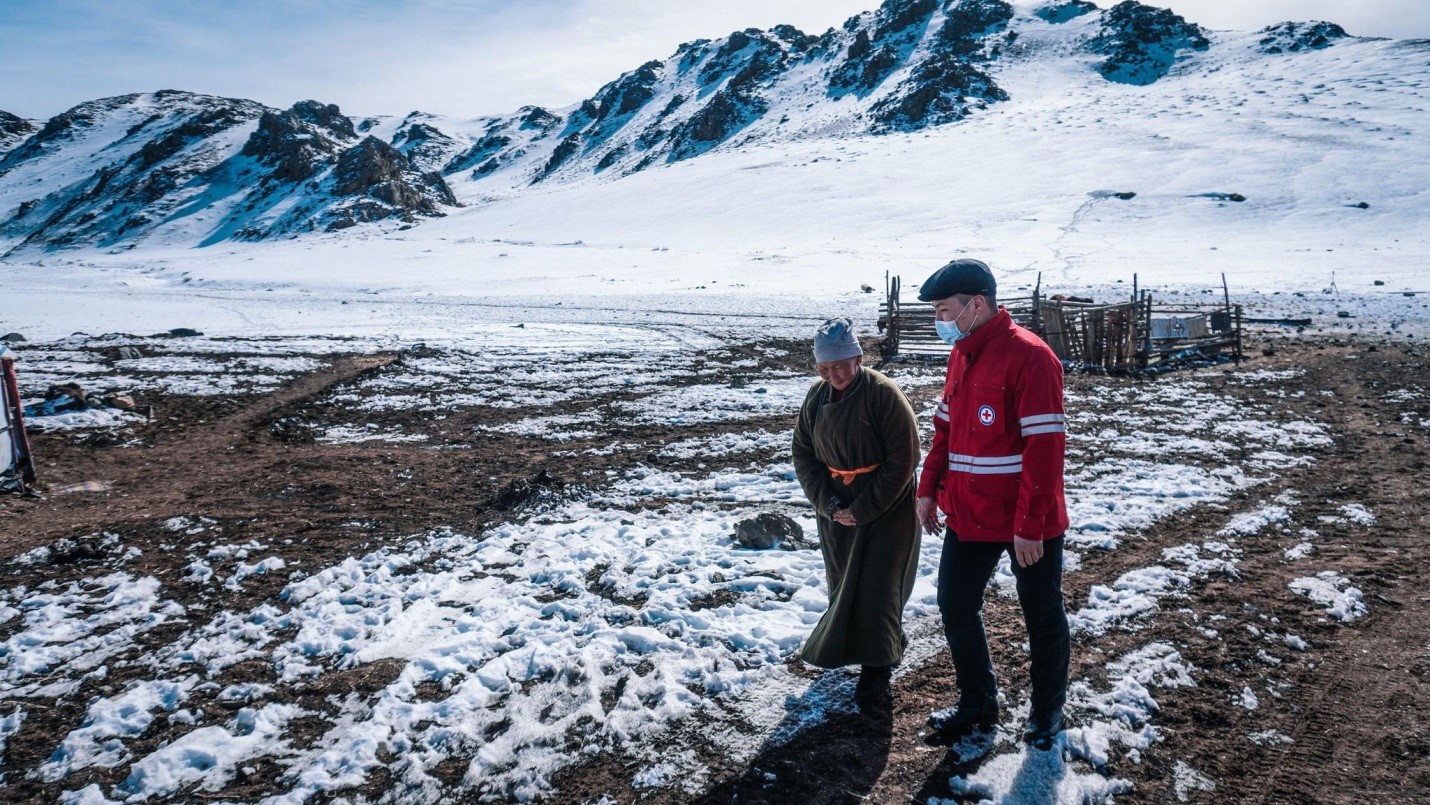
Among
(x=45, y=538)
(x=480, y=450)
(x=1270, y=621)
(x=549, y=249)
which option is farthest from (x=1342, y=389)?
(x=549, y=249)

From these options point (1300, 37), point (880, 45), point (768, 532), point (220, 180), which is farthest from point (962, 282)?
point (880, 45)


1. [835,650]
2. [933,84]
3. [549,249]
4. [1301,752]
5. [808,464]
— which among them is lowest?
[1301,752]

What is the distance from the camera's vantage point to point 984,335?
10.9 feet

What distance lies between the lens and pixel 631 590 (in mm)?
5746

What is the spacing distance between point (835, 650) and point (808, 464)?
3.30 ft

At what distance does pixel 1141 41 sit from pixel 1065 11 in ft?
97.2

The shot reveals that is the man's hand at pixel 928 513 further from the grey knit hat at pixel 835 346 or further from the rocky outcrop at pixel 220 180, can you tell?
the rocky outcrop at pixel 220 180

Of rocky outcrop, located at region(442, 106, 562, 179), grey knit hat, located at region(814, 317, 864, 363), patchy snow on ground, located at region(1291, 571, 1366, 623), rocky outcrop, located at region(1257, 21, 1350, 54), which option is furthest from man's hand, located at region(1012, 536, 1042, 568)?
rocky outcrop, located at region(442, 106, 562, 179)

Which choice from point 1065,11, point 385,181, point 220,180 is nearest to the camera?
point 385,181

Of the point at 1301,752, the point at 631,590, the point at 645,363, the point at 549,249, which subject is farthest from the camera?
the point at 549,249

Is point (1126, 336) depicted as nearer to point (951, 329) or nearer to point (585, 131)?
point (951, 329)

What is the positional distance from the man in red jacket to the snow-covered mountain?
100075 mm

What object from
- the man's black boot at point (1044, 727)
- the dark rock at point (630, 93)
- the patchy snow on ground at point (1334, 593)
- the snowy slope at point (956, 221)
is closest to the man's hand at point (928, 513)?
the man's black boot at point (1044, 727)

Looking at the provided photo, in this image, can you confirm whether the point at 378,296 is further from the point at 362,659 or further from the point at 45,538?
the point at 362,659
